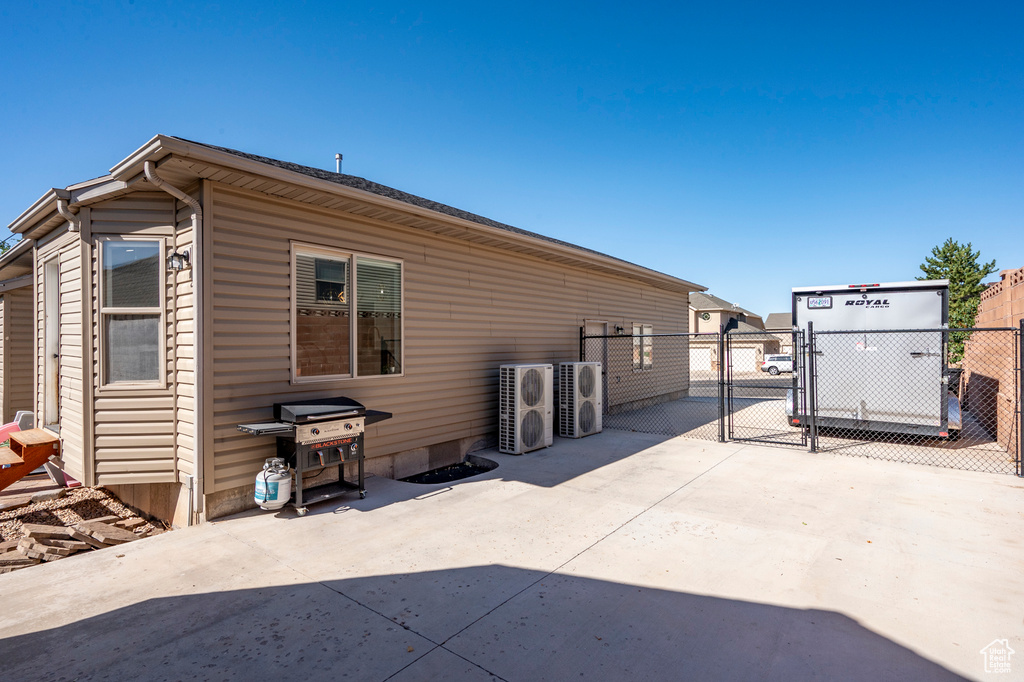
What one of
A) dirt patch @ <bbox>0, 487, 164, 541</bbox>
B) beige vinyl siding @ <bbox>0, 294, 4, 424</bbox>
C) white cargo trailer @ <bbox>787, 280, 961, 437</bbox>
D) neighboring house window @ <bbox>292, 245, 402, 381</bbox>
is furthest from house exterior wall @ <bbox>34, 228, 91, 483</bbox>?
white cargo trailer @ <bbox>787, 280, 961, 437</bbox>

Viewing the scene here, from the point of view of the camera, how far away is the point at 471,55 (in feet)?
31.3

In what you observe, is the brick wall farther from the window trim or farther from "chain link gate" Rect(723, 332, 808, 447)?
the window trim

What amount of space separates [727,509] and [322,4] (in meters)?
9.05

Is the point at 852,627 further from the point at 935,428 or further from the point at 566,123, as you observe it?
the point at 566,123

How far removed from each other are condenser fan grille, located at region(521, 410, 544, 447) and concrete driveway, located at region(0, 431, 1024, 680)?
6.73 ft

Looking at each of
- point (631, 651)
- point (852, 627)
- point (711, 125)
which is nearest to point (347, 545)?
point (631, 651)

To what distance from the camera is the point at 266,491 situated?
4027 millimetres

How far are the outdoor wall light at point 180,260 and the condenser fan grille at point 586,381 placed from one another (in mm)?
5669

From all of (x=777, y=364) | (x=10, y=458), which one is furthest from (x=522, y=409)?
(x=777, y=364)

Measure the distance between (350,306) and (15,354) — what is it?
25.9ft

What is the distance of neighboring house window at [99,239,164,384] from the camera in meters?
4.28

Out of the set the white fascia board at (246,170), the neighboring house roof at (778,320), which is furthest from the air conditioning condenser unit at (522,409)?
the neighboring house roof at (778,320)

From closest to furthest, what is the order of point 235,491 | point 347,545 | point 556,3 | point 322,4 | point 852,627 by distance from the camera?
point 852,627
point 347,545
point 235,491
point 322,4
point 556,3

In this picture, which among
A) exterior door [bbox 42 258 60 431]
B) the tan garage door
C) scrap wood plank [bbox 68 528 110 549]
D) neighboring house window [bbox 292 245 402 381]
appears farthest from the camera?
the tan garage door
